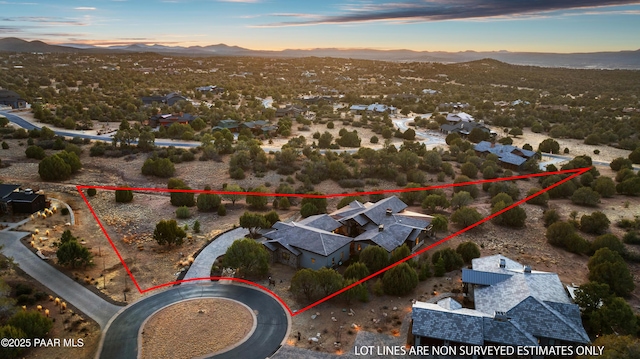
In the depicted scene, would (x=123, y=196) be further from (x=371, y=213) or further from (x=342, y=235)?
(x=371, y=213)

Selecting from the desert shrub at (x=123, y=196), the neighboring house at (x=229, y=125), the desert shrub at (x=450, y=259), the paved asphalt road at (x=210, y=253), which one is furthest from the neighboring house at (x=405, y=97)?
the desert shrub at (x=450, y=259)

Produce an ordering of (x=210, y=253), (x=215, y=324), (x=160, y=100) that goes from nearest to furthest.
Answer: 1. (x=215, y=324)
2. (x=210, y=253)
3. (x=160, y=100)

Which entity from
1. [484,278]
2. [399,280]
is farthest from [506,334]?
[399,280]

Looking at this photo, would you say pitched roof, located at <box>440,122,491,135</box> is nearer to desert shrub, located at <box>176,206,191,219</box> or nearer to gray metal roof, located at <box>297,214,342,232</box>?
gray metal roof, located at <box>297,214,342,232</box>

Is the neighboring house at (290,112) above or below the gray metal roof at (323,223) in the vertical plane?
above

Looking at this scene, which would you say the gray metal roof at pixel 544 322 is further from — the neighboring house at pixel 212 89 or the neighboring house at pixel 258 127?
the neighboring house at pixel 212 89

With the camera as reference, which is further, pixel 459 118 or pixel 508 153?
pixel 459 118

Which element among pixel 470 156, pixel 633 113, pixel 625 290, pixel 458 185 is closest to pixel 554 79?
pixel 633 113
